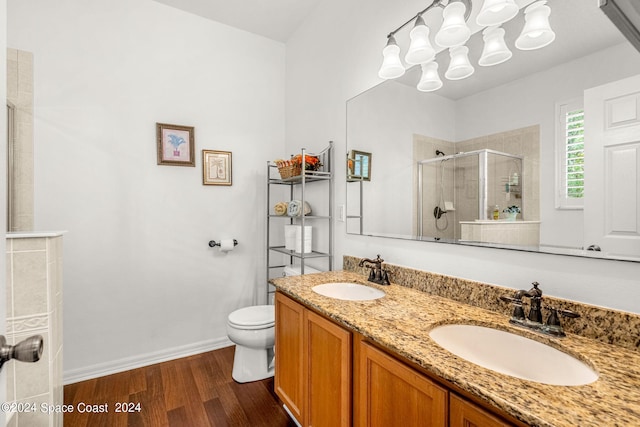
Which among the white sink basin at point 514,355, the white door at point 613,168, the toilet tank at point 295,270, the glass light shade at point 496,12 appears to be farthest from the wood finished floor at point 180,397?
the glass light shade at point 496,12

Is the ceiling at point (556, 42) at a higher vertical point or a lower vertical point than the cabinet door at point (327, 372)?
higher

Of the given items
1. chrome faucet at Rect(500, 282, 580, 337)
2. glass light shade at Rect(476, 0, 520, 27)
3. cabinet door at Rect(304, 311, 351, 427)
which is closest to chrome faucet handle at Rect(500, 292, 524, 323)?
chrome faucet at Rect(500, 282, 580, 337)

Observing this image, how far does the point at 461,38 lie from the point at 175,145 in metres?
2.14

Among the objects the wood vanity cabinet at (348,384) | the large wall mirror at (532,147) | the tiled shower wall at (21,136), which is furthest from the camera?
the tiled shower wall at (21,136)

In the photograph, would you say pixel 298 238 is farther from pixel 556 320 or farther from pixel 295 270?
pixel 556 320

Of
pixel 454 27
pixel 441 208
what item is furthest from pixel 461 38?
pixel 441 208

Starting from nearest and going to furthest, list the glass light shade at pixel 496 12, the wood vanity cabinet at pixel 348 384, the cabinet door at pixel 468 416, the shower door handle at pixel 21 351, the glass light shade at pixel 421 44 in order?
the shower door handle at pixel 21 351, the cabinet door at pixel 468 416, the wood vanity cabinet at pixel 348 384, the glass light shade at pixel 496 12, the glass light shade at pixel 421 44

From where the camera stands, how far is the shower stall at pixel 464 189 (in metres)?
1.15

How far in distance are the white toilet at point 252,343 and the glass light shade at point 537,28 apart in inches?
79.9

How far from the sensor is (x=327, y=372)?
1.23 m

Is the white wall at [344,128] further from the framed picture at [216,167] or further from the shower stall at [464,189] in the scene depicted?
the framed picture at [216,167]

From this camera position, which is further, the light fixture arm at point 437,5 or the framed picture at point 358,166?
the framed picture at point 358,166

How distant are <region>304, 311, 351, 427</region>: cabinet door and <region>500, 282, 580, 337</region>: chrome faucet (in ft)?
1.95

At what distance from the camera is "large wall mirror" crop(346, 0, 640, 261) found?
0.91 meters
